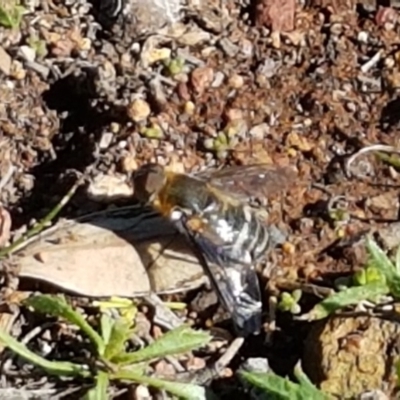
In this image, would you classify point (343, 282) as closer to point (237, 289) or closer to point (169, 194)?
point (237, 289)

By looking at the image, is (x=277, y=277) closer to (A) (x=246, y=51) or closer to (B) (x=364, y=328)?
(B) (x=364, y=328)

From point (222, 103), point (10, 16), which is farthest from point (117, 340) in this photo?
point (10, 16)

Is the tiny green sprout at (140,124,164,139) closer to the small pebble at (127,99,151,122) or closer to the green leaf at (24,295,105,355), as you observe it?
the small pebble at (127,99,151,122)

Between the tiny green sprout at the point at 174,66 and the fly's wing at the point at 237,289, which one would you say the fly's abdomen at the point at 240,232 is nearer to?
the fly's wing at the point at 237,289

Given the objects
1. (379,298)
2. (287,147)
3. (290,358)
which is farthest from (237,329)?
(287,147)

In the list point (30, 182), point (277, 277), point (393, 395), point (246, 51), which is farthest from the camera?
point (246, 51)

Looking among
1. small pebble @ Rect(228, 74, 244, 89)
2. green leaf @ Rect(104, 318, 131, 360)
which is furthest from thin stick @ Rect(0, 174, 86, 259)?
small pebble @ Rect(228, 74, 244, 89)
